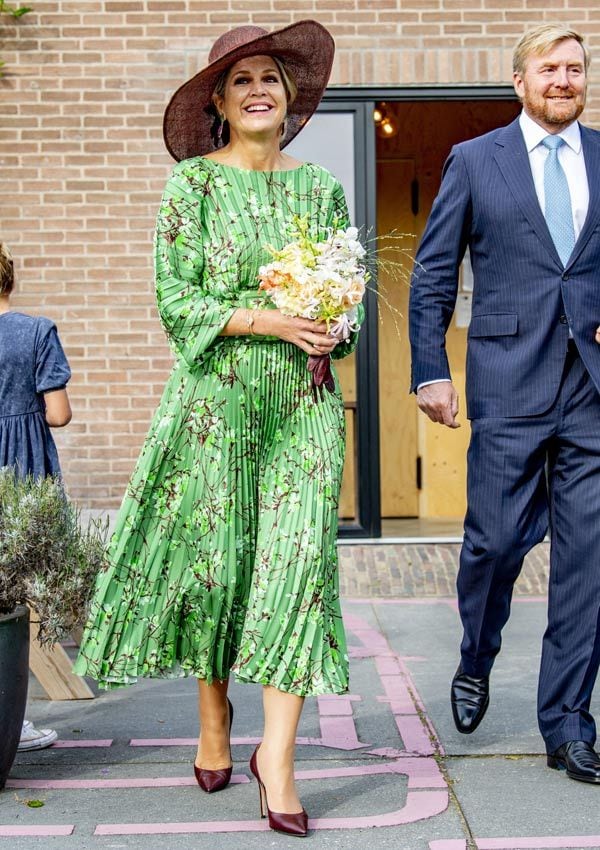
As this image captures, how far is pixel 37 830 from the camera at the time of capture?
12.0 feet

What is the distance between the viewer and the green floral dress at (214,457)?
3.70 m

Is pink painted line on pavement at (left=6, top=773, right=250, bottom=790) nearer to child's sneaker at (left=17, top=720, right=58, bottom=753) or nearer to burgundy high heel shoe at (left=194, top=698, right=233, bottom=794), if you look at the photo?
burgundy high heel shoe at (left=194, top=698, right=233, bottom=794)

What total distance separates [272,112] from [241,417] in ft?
2.91

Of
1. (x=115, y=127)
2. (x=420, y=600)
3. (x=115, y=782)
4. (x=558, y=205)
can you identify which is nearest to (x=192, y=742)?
(x=115, y=782)

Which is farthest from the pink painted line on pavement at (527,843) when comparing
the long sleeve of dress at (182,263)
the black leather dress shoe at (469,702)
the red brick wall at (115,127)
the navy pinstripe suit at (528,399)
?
the red brick wall at (115,127)

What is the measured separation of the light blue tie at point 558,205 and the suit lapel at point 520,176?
3cm

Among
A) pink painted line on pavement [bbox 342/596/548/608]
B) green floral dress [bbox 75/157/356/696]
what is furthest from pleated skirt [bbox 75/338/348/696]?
pink painted line on pavement [bbox 342/596/548/608]

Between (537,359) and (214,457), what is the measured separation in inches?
43.8

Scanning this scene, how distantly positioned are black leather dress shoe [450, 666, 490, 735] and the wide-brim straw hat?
187 cm

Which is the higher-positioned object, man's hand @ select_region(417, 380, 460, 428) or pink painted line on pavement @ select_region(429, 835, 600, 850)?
man's hand @ select_region(417, 380, 460, 428)

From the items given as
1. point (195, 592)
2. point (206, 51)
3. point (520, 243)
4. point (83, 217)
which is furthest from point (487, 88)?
point (195, 592)

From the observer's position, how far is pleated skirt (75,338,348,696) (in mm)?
3729

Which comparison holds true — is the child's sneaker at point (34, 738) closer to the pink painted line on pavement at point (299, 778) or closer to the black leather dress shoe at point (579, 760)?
the pink painted line on pavement at point (299, 778)

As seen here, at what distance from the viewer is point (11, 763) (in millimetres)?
3945
